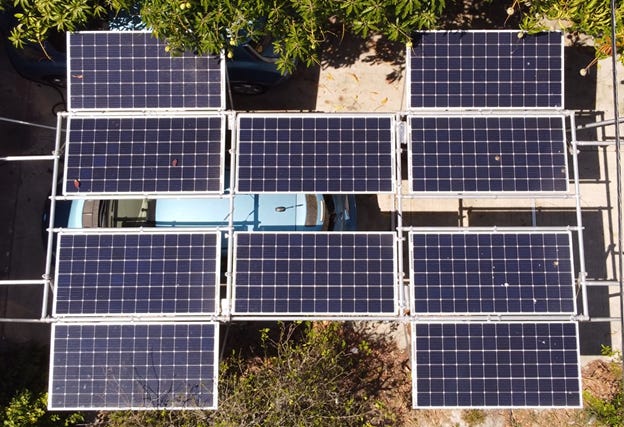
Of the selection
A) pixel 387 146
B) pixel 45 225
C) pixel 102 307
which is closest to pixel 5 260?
pixel 45 225

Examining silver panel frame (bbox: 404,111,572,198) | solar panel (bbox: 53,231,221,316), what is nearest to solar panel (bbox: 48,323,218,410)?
solar panel (bbox: 53,231,221,316)

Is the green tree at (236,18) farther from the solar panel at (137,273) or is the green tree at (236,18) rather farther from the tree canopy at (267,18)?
the solar panel at (137,273)

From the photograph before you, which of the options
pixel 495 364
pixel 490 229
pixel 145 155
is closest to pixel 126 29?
pixel 145 155

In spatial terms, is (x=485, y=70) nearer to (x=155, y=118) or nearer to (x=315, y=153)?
(x=315, y=153)

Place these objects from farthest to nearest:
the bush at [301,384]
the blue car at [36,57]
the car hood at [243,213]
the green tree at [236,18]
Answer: the blue car at [36,57] < the car hood at [243,213] < the bush at [301,384] < the green tree at [236,18]

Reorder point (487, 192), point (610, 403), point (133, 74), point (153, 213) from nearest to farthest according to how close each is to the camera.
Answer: point (487, 192)
point (133, 74)
point (153, 213)
point (610, 403)

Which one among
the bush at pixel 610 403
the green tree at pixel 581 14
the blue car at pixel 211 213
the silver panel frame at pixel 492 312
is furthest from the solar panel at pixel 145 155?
the bush at pixel 610 403
